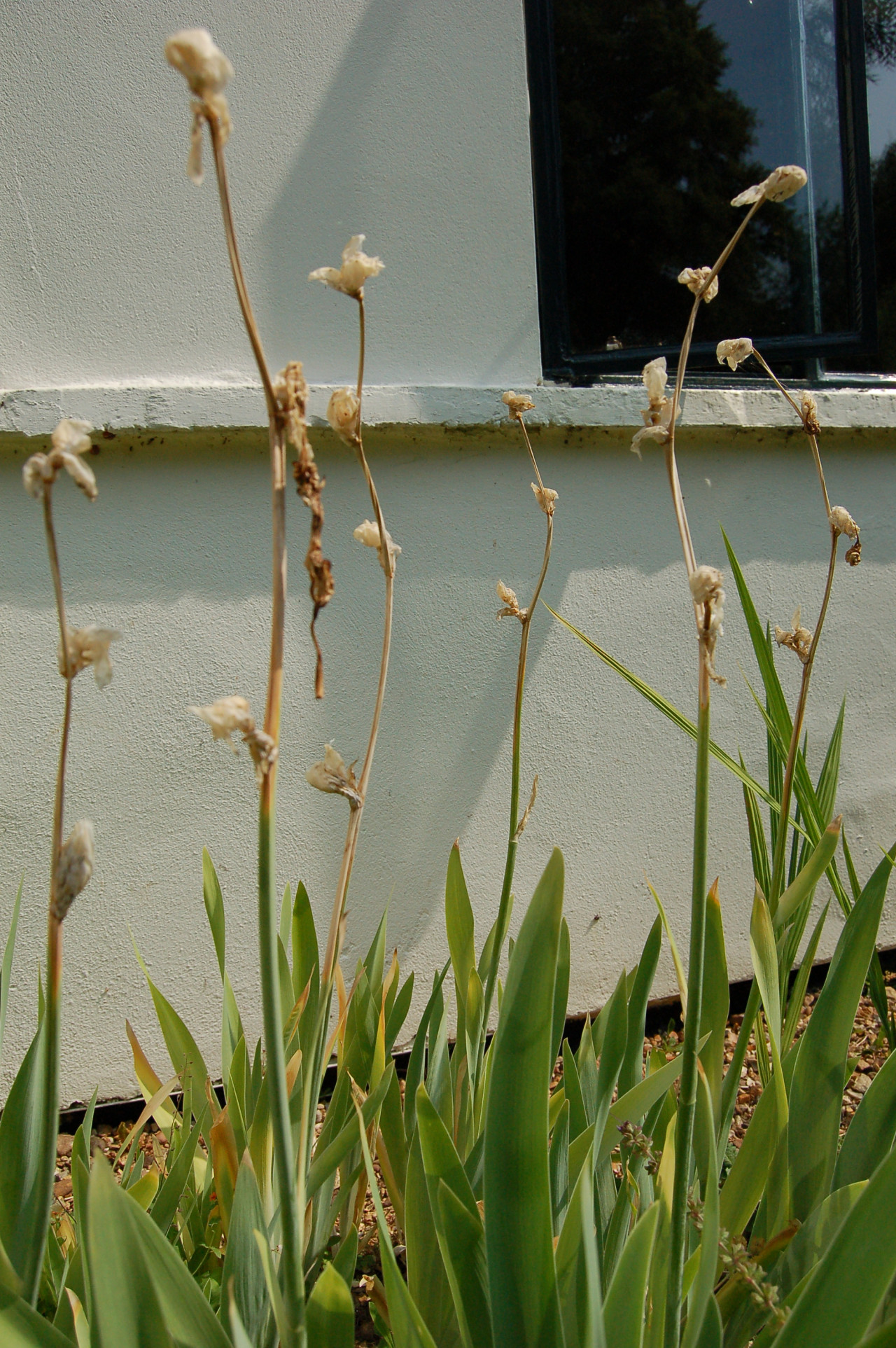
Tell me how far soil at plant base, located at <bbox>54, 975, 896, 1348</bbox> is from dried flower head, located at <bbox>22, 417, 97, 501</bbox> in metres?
0.80

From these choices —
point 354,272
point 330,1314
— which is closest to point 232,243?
point 354,272

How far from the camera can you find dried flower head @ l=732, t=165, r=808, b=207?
60 cm

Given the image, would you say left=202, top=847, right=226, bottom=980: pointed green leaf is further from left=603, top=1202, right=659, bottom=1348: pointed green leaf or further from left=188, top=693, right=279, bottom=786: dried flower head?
left=188, top=693, right=279, bottom=786: dried flower head

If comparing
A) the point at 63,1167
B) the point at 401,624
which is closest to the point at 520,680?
the point at 401,624

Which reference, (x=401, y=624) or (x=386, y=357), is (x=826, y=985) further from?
(x=386, y=357)

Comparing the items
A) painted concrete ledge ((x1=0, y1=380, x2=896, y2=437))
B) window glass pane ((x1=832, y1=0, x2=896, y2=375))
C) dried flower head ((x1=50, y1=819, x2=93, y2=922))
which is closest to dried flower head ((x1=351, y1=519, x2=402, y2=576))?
dried flower head ((x1=50, y1=819, x2=93, y2=922))

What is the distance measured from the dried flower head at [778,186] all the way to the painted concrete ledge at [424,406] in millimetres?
1080

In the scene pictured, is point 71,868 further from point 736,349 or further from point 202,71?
point 736,349

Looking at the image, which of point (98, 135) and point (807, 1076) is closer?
point (807, 1076)

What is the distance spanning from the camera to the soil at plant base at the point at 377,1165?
1.15 meters

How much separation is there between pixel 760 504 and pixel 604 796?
2.54 ft

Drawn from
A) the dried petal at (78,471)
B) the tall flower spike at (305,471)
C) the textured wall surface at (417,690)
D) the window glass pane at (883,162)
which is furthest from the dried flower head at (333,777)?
the window glass pane at (883,162)

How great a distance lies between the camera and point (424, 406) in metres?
1.72

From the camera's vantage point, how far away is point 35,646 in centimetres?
156
